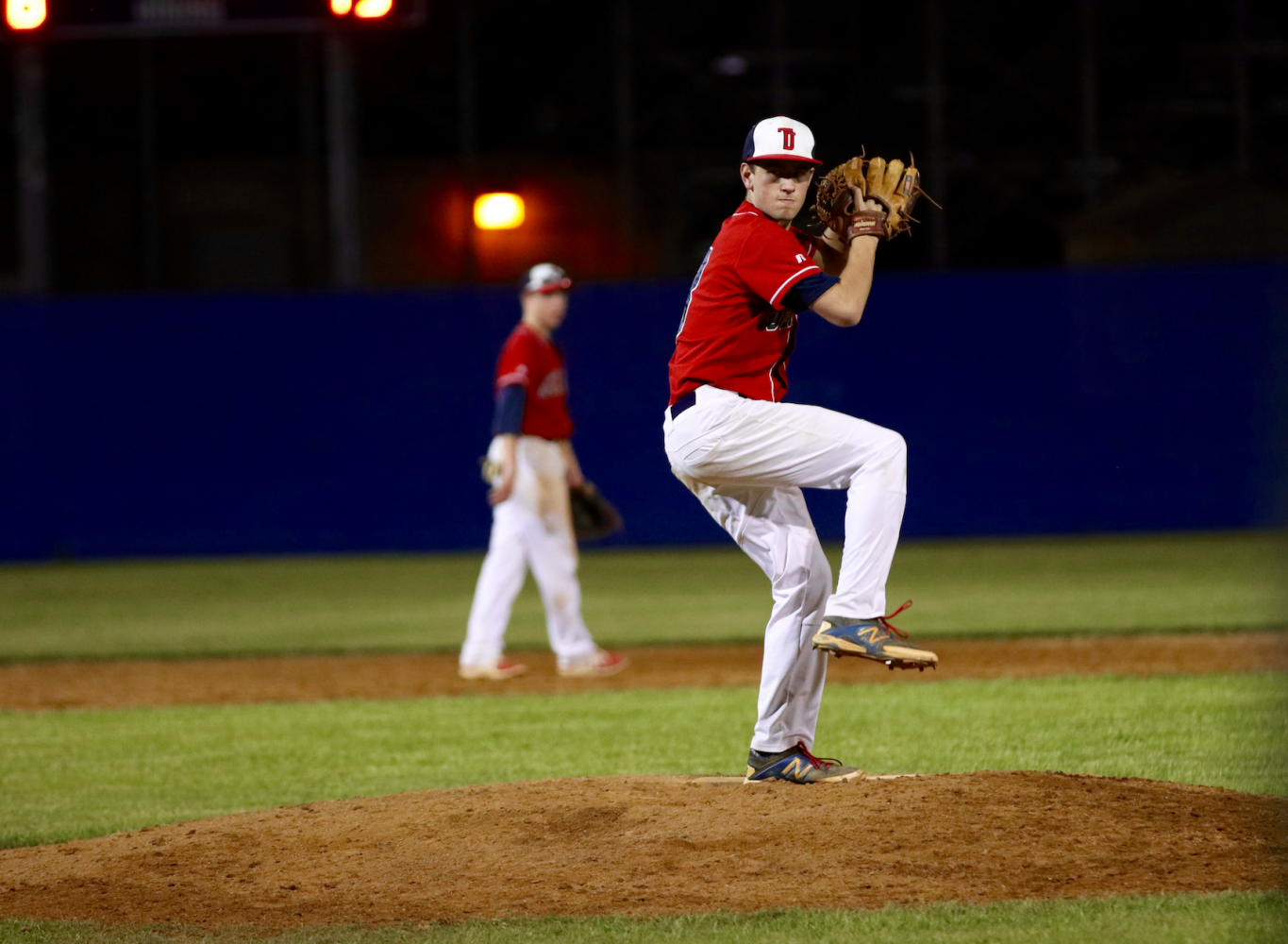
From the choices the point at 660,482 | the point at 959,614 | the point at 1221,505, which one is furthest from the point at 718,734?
the point at 1221,505

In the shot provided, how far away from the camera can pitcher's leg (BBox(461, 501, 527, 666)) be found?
357 inches

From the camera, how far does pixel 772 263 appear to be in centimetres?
465

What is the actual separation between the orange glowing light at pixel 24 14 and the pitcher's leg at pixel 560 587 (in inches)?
154

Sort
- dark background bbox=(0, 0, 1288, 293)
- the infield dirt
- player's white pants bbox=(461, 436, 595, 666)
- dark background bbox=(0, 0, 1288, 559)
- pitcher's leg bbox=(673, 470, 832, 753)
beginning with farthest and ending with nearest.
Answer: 1. dark background bbox=(0, 0, 1288, 293)
2. dark background bbox=(0, 0, 1288, 559)
3. player's white pants bbox=(461, 436, 595, 666)
4. the infield dirt
5. pitcher's leg bbox=(673, 470, 832, 753)

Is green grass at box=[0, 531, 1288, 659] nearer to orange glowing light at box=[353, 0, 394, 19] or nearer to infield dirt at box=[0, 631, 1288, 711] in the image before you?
infield dirt at box=[0, 631, 1288, 711]

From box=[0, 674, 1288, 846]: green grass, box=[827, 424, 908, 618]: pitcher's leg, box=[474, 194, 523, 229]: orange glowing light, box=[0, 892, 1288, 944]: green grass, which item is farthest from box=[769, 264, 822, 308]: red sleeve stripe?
box=[474, 194, 523, 229]: orange glowing light

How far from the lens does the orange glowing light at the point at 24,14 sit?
8.97 metres

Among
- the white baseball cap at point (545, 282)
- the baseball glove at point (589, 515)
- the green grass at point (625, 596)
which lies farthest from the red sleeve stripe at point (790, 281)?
the green grass at point (625, 596)

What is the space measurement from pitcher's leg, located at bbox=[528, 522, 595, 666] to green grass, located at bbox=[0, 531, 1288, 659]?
5.40 feet

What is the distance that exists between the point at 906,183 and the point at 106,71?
58.1ft

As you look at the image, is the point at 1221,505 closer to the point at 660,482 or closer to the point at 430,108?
the point at 660,482

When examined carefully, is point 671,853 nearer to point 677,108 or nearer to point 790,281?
point 790,281

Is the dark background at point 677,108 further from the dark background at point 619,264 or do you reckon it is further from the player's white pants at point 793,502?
the player's white pants at point 793,502

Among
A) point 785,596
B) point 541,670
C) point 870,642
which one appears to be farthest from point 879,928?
point 541,670
